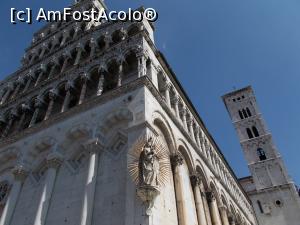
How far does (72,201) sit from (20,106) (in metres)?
9.48

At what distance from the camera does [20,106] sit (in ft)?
57.2

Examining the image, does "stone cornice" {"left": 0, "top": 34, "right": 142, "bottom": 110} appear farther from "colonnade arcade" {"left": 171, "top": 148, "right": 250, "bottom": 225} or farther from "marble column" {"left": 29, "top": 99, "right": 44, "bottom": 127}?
"colonnade arcade" {"left": 171, "top": 148, "right": 250, "bottom": 225}

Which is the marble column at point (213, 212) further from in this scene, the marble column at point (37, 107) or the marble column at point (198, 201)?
the marble column at point (37, 107)

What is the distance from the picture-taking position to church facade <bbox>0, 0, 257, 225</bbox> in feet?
30.2

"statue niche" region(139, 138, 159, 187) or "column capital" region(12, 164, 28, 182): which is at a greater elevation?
"column capital" region(12, 164, 28, 182)

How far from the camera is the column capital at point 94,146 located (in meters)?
11.0

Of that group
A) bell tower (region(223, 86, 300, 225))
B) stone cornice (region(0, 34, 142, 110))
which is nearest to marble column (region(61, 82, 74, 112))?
stone cornice (region(0, 34, 142, 110))

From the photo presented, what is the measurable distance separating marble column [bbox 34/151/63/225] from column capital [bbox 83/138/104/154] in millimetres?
1703

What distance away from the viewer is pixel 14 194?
12.2 metres

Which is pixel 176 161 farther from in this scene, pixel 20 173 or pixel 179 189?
pixel 20 173

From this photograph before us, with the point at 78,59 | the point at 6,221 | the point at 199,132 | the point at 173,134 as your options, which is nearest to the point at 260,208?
the point at 199,132

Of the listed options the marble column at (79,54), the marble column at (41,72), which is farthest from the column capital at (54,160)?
the marble column at (41,72)

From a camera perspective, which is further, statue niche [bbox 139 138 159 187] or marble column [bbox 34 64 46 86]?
marble column [bbox 34 64 46 86]

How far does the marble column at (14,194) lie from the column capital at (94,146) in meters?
3.76
